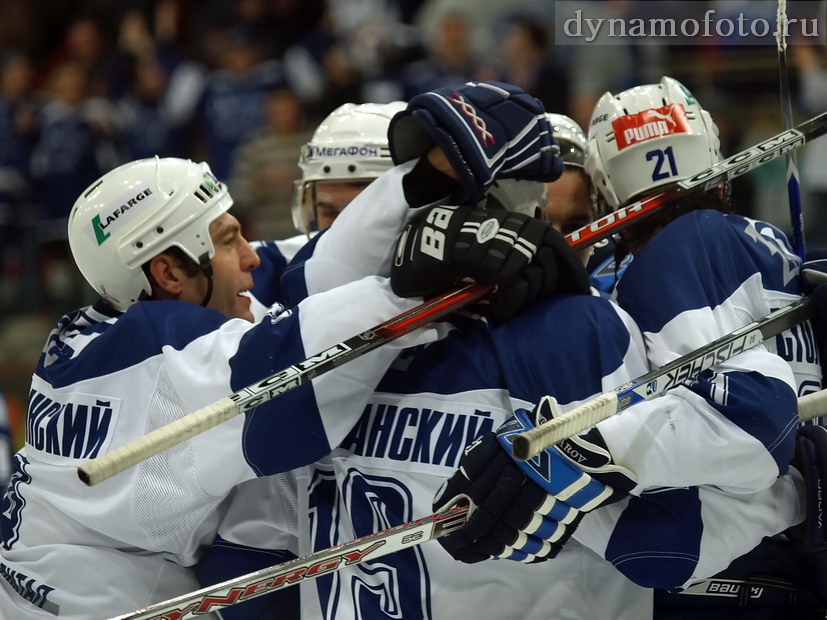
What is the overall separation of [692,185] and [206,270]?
1.05 m

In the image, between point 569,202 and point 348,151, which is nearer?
point 569,202

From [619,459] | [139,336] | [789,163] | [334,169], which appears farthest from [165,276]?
[789,163]

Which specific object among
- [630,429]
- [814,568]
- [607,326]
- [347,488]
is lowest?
[814,568]

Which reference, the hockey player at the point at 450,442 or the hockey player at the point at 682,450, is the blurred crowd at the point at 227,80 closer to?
the hockey player at the point at 682,450

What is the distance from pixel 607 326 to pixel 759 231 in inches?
16.6

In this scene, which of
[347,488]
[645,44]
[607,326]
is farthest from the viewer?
[645,44]

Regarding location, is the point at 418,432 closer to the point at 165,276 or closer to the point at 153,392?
the point at 153,392

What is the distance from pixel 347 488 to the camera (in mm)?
2072

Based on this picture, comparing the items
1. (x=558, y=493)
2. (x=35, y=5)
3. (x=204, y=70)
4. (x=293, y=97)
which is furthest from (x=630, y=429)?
(x=35, y=5)

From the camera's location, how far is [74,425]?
2.15 metres

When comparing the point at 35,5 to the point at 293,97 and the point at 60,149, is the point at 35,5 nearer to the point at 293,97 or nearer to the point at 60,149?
the point at 60,149

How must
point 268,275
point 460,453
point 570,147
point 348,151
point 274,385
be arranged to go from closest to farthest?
point 274,385 < point 460,453 < point 570,147 < point 268,275 < point 348,151

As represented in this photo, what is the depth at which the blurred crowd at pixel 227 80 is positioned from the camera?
6.34m

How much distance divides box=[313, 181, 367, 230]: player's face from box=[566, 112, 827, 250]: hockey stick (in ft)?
3.91
